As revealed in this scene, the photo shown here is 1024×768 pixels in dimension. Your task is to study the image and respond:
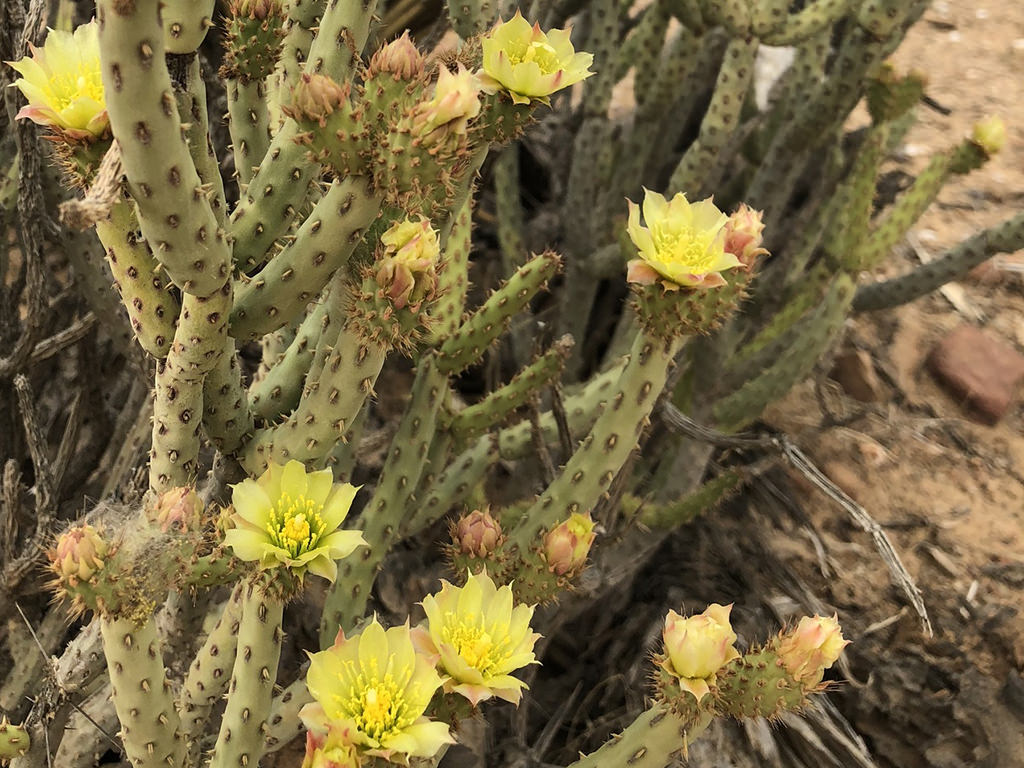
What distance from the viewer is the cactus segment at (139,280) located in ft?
4.11

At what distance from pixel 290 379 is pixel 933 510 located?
2297 mm

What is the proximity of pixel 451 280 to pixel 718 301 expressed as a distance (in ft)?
1.94

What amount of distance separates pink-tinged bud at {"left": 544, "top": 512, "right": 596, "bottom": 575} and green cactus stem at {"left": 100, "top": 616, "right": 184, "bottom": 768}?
590mm

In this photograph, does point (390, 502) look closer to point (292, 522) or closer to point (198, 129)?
point (292, 522)

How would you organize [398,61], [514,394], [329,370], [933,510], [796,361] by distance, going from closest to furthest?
1. [398,61]
2. [329,370]
3. [514,394]
4. [796,361]
5. [933,510]

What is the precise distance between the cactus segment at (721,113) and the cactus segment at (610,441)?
1286 mm

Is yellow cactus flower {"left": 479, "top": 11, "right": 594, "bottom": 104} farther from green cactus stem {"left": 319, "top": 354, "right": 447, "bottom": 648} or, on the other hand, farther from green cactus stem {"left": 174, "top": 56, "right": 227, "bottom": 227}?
green cactus stem {"left": 319, "top": 354, "right": 447, "bottom": 648}

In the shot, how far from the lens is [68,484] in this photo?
2.30m

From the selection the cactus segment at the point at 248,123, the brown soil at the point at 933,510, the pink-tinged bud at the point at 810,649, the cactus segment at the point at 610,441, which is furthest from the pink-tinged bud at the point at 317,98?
the brown soil at the point at 933,510

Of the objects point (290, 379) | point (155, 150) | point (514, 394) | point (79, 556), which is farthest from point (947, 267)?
point (79, 556)

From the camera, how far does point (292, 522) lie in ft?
3.81

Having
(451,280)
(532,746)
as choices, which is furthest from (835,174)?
(532,746)

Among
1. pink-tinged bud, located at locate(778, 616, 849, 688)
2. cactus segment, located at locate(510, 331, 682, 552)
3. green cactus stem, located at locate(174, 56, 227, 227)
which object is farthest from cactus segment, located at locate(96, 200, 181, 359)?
pink-tinged bud, located at locate(778, 616, 849, 688)

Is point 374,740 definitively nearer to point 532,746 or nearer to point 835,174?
point 532,746
